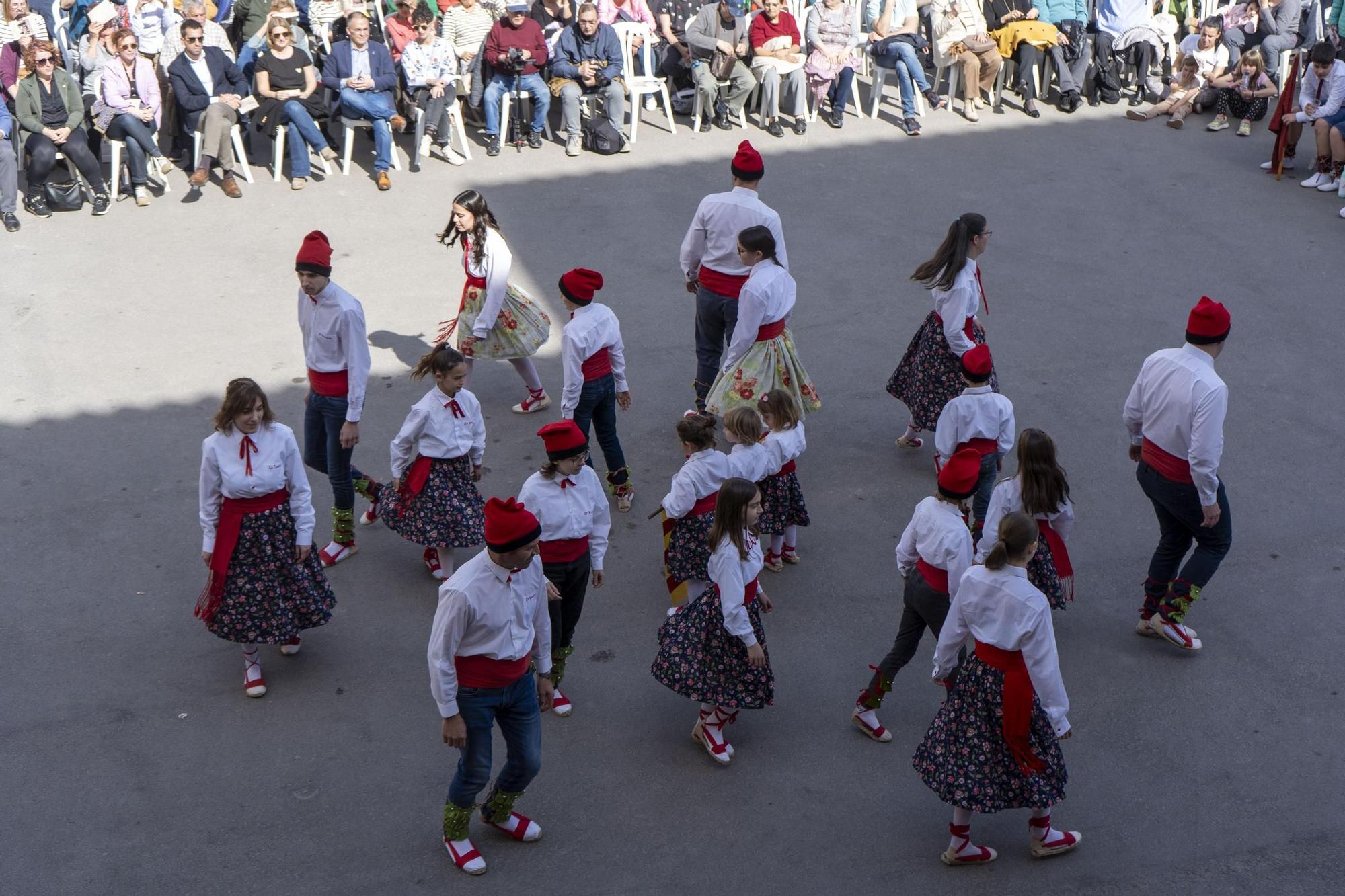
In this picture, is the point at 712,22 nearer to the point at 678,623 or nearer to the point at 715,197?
the point at 715,197

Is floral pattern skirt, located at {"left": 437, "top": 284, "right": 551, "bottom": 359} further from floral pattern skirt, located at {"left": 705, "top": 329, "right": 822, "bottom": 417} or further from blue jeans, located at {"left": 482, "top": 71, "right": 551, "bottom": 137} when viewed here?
blue jeans, located at {"left": 482, "top": 71, "right": 551, "bottom": 137}

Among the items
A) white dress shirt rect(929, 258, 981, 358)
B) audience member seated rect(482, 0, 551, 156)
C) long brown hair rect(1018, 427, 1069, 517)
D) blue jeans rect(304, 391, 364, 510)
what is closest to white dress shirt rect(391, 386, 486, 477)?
blue jeans rect(304, 391, 364, 510)

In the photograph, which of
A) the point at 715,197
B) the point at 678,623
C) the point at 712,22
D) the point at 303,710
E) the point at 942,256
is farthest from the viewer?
the point at 712,22

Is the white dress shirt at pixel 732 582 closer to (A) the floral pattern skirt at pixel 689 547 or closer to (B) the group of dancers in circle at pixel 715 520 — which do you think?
(B) the group of dancers in circle at pixel 715 520

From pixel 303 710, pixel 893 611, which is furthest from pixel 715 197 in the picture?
pixel 303 710

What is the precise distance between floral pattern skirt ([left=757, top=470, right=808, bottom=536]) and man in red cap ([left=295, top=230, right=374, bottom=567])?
206 centimetres

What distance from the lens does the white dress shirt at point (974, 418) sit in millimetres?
6352

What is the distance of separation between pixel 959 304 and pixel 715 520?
2.63m

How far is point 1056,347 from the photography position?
9.09 m

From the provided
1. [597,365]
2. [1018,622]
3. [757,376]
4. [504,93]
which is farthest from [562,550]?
[504,93]

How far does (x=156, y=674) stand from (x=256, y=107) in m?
7.12

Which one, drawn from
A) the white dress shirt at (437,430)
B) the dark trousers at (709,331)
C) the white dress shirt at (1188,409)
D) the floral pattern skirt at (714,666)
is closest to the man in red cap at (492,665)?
the floral pattern skirt at (714,666)

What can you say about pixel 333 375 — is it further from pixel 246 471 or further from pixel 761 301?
pixel 761 301

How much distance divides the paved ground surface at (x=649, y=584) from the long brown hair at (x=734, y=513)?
107cm
